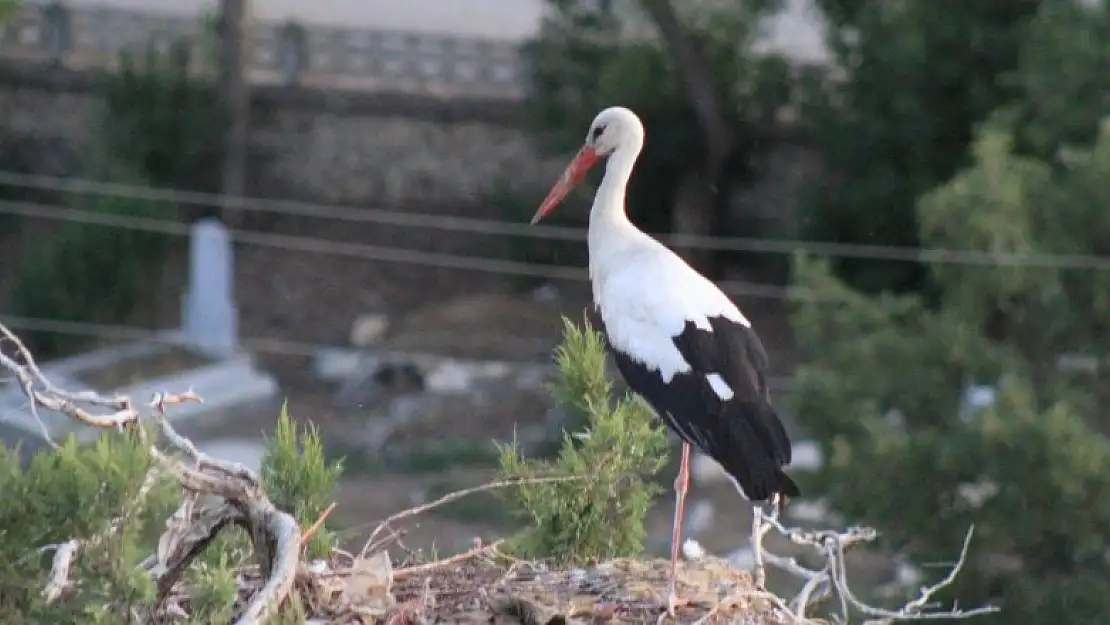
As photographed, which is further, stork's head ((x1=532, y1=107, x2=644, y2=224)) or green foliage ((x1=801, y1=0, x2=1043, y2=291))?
green foliage ((x1=801, y1=0, x2=1043, y2=291))

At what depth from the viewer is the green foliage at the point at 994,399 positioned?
712cm

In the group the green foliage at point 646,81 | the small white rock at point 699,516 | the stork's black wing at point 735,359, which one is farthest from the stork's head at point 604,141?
the green foliage at point 646,81

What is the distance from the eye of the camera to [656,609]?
3.52 m

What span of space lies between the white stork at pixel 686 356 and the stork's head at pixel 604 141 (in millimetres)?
165

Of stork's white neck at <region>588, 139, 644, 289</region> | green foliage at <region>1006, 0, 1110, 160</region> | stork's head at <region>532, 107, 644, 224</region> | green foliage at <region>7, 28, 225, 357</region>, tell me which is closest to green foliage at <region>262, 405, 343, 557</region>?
stork's white neck at <region>588, 139, 644, 289</region>

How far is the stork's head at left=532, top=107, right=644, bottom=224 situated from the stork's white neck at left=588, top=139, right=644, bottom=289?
2cm

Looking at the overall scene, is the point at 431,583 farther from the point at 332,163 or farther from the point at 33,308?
the point at 332,163

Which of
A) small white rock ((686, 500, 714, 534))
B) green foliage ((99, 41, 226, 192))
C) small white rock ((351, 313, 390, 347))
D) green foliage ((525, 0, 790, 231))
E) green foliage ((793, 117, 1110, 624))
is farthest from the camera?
green foliage ((99, 41, 226, 192))

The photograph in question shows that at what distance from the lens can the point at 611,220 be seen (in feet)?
14.7

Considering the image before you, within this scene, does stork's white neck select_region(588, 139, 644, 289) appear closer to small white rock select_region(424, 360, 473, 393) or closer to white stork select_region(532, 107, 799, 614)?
white stork select_region(532, 107, 799, 614)

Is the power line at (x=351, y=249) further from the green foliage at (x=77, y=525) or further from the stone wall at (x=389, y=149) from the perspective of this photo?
the green foliage at (x=77, y=525)

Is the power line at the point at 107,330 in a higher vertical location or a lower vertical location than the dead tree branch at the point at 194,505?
higher

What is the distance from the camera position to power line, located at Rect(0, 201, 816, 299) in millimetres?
13508

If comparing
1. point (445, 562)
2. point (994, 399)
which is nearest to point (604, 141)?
point (445, 562)
